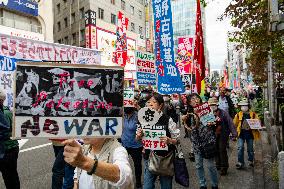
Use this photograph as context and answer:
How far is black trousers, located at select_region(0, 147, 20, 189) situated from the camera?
207 inches

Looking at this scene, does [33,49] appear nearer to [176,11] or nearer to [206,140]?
[206,140]

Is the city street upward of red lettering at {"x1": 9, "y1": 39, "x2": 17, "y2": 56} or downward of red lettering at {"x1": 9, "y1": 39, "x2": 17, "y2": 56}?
downward

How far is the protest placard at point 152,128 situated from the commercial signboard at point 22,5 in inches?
960

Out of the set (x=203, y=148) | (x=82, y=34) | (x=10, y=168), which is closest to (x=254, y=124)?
(x=203, y=148)

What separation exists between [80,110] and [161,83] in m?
5.17

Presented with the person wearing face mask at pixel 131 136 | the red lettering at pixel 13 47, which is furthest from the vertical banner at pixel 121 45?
the person wearing face mask at pixel 131 136

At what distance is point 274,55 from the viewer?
790 centimetres

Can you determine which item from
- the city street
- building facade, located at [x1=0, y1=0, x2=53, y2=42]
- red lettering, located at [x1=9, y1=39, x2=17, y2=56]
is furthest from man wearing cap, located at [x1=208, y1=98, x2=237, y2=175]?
building facade, located at [x1=0, y1=0, x2=53, y2=42]

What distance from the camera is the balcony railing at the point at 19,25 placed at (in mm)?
26875

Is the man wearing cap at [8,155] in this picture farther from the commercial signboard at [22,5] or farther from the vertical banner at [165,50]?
the commercial signboard at [22,5]

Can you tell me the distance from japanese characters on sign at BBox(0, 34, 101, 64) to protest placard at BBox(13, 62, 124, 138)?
5.18 m

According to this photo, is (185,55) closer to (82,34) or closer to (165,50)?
(165,50)

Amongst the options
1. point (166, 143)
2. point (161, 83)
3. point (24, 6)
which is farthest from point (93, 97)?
point (24, 6)

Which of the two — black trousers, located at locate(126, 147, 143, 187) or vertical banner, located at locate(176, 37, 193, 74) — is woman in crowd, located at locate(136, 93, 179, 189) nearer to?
black trousers, located at locate(126, 147, 143, 187)
